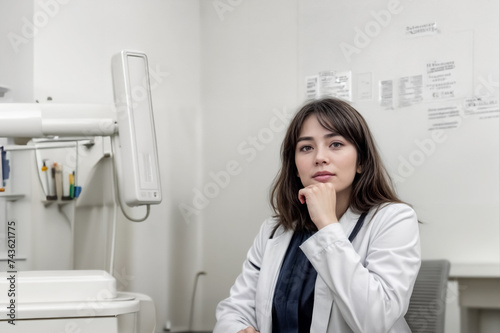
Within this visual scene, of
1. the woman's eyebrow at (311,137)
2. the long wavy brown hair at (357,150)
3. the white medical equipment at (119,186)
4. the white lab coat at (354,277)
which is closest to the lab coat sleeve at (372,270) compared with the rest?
the white lab coat at (354,277)

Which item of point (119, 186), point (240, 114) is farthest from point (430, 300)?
point (240, 114)

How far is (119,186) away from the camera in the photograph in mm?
1690

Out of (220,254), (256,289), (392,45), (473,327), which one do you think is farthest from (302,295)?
(220,254)

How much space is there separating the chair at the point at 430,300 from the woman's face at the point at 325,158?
0.49 m

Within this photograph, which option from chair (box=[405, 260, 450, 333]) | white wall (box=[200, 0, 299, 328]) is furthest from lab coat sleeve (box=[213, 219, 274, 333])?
white wall (box=[200, 0, 299, 328])

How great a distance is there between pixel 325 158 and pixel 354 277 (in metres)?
0.31

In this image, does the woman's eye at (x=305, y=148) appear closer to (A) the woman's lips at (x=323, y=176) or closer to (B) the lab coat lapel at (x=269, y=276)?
(A) the woman's lips at (x=323, y=176)

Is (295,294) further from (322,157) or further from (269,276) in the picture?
(322,157)

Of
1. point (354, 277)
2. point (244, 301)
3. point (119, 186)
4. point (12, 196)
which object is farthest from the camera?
point (12, 196)

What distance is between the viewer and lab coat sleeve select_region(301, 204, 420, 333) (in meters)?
1.25

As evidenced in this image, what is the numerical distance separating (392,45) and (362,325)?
127cm

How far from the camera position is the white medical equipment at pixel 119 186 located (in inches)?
48.9

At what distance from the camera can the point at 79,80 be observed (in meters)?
2.43

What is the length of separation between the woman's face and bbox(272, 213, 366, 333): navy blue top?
0.34ft
